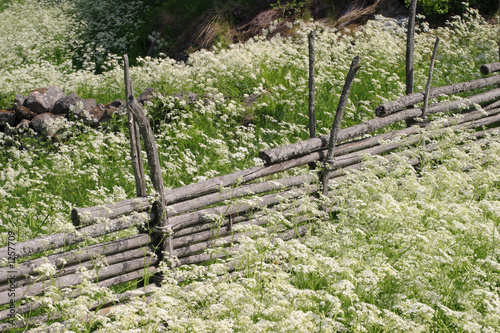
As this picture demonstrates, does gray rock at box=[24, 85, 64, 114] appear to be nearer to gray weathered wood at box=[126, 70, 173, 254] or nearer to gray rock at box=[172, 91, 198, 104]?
gray rock at box=[172, 91, 198, 104]

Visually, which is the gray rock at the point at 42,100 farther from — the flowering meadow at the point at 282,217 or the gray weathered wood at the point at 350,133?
the gray weathered wood at the point at 350,133

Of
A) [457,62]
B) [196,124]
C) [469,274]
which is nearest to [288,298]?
[469,274]

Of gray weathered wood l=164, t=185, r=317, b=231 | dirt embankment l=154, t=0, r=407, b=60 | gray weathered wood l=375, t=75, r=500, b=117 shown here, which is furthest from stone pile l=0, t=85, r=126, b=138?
dirt embankment l=154, t=0, r=407, b=60

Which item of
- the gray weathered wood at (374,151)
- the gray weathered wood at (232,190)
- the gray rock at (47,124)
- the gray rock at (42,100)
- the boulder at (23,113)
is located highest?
the gray rock at (42,100)

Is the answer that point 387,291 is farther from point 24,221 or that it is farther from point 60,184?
point 60,184

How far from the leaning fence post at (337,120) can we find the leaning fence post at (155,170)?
1.85m

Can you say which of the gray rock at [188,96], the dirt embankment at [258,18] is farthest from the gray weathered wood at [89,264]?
the dirt embankment at [258,18]

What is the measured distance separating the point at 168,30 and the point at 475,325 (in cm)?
1431

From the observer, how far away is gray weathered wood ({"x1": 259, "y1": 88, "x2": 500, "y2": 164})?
491 centimetres

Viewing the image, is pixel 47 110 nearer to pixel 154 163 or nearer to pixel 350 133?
pixel 154 163

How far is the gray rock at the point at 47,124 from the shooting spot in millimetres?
7098

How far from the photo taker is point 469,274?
323 centimetres

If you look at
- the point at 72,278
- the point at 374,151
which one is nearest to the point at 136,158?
the point at 72,278

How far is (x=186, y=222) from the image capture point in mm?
4391
